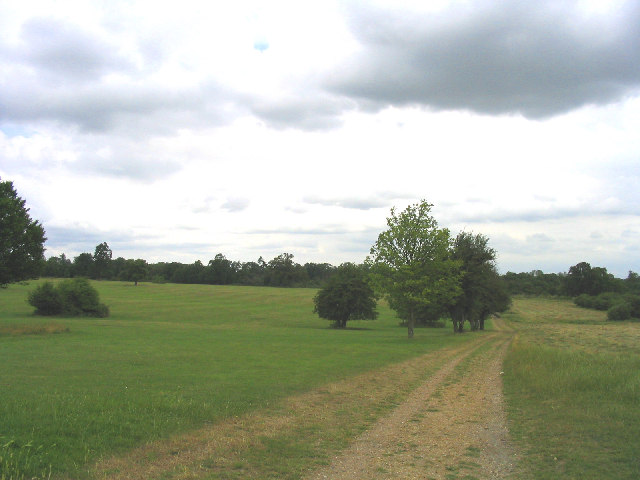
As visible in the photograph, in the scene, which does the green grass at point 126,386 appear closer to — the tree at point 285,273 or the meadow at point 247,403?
the meadow at point 247,403

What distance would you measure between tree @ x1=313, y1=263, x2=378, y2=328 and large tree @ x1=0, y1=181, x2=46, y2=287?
36.1 m

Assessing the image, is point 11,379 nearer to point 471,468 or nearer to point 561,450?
point 471,468

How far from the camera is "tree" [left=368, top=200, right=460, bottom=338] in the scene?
4188cm

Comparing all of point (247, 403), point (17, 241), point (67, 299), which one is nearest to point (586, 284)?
point (67, 299)

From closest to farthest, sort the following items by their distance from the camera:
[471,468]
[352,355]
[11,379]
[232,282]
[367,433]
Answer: [471,468]
[367,433]
[11,379]
[352,355]
[232,282]

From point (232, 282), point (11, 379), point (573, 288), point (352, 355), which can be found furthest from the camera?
point (232, 282)

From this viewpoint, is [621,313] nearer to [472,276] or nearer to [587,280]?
[472,276]

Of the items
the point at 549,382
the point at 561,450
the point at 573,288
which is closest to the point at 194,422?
the point at 561,450

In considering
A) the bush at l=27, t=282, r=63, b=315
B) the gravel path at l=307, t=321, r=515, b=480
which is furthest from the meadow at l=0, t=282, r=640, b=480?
the bush at l=27, t=282, r=63, b=315

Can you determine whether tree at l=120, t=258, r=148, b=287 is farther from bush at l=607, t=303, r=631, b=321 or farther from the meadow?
bush at l=607, t=303, r=631, b=321

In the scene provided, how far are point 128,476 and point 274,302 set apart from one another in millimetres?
101340

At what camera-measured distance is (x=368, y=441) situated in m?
10.2

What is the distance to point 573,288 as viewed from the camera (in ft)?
531

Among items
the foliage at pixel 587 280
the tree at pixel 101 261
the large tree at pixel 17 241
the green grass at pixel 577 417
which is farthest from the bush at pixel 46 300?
the foliage at pixel 587 280
